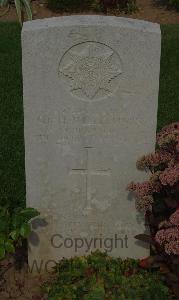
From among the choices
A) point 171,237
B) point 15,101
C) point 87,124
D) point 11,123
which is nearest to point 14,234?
point 87,124

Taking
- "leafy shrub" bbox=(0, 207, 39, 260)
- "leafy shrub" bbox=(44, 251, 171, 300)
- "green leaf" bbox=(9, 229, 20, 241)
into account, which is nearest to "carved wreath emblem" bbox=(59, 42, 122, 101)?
"leafy shrub" bbox=(0, 207, 39, 260)

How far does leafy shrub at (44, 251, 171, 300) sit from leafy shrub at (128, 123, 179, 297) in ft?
0.47

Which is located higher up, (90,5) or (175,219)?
(90,5)

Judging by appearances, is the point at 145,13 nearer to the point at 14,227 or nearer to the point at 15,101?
the point at 15,101

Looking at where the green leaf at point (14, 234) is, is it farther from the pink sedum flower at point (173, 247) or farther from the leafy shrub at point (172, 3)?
the leafy shrub at point (172, 3)

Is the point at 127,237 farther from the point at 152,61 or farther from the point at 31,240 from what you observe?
the point at 152,61

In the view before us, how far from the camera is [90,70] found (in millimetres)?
3928

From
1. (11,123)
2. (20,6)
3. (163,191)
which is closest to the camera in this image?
(163,191)

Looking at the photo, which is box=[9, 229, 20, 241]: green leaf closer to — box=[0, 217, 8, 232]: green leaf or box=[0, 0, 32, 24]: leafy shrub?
box=[0, 217, 8, 232]: green leaf

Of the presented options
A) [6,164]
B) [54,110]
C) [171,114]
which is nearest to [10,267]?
[54,110]

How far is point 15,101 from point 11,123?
65cm

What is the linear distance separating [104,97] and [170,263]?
1.22 meters

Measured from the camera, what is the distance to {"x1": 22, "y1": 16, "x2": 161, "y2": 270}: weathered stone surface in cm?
384

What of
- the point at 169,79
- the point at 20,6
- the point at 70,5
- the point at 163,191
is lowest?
the point at 163,191
